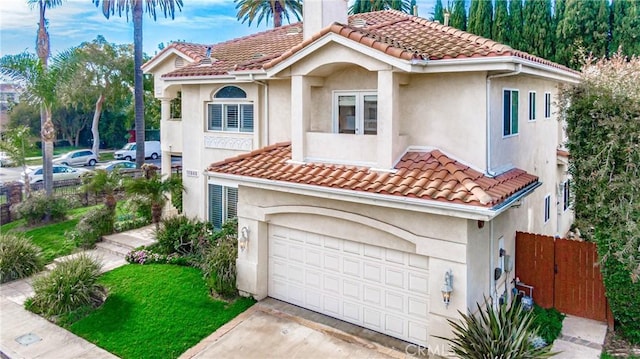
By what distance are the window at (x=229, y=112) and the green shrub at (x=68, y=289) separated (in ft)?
22.4

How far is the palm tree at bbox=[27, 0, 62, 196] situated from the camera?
84.7ft

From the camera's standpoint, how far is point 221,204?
18156 millimetres

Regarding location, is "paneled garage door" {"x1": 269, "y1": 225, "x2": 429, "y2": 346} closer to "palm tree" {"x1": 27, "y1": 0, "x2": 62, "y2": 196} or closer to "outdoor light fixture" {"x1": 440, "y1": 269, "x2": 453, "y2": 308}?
"outdoor light fixture" {"x1": 440, "y1": 269, "x2": 453, "y2": 308}

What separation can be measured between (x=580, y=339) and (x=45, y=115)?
27102mm

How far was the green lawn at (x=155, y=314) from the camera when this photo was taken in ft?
38.4

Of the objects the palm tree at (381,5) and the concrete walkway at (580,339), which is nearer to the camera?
the concrete walkway at (580,339)

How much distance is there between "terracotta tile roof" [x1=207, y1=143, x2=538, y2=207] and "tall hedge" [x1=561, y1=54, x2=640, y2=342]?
1508 millimetres

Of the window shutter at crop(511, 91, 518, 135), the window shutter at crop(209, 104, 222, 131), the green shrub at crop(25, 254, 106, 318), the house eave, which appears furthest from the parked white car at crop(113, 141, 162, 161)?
the window shutter at crop(511, 91, 518, 135)

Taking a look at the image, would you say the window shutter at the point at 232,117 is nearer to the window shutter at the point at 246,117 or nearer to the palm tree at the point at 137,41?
the window shutter at the point at 246,117

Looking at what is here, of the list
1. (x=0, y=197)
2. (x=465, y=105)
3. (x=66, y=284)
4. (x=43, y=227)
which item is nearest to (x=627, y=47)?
(x=465, y=105)

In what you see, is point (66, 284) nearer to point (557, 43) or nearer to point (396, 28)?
point (396, 28)

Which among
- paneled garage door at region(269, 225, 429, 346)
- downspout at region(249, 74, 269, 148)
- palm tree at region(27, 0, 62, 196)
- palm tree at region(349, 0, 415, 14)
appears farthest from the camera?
palm tree at region(349, 0, 415, 14)

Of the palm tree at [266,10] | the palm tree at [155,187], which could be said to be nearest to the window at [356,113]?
the palm tree at [155,187]

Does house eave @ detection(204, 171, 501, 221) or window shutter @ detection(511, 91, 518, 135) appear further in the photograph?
window shutter @ detection(511, 91, 518, 135)
